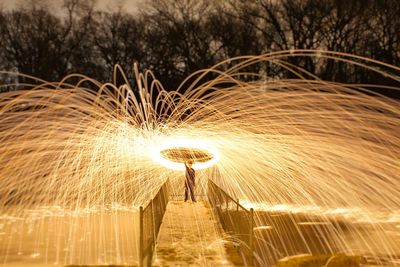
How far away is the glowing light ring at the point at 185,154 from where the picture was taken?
53.3 feet

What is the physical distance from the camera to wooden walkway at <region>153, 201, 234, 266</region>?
1015 centimetres

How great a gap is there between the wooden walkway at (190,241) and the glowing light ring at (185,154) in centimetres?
193

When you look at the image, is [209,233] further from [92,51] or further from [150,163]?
[92,51]

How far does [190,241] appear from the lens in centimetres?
1181

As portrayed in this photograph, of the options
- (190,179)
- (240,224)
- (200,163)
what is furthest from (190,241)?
(200,163)

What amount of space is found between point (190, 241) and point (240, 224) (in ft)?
4.58

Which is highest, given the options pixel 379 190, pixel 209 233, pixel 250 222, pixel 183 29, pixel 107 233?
pixel 183 29

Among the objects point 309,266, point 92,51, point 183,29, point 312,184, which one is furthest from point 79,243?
point 92,51

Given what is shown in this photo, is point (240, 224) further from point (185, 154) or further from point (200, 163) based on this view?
point (200, 163)

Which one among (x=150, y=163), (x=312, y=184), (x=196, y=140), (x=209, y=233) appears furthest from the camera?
(x=312, y=184)

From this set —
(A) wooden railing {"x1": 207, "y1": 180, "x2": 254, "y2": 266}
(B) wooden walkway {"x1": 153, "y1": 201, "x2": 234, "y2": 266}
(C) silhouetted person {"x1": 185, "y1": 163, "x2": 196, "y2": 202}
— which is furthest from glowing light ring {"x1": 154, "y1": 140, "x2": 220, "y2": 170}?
(A) wooden railing {"x1": 207, "y1": 180, "x2": 254, "y2": 266}

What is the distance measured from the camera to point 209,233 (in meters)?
12.9

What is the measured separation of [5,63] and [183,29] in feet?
54.7

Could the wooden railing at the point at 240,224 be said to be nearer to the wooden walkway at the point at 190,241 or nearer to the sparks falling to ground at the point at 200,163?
the wooden walkway at the point at 190,241
